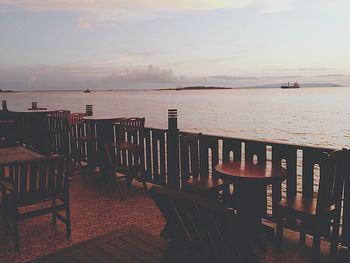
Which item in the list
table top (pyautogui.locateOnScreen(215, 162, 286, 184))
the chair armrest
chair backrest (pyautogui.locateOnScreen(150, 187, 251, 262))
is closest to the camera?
chair backrest (pyautogui.locateOnScreen(150, 187, 251, 262))

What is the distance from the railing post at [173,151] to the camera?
5.29 meters

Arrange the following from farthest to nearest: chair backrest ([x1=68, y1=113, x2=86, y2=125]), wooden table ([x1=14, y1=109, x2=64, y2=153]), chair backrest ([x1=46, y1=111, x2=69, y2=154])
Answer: wooden table ([x1=14, y1=109, x2=64, y2=153]) < chair backrest ([x1=46, y1=111, x2=69, y2=154]) < chair backrest ([x1=68, y1=113, x2=86, y2=125])

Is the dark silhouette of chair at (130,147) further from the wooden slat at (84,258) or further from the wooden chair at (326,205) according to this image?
the wooden slat at (84,258)

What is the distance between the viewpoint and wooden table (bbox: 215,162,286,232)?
3414 mm

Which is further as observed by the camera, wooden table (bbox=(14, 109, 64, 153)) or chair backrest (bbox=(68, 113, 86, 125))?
wooden table (bbox=(14, 109, 64, 153))

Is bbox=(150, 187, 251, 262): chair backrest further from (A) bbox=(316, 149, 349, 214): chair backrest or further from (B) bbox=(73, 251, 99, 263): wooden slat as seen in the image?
(A) bbox=(316, 149, 349, 214): chair backrest

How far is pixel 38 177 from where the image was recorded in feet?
11.7

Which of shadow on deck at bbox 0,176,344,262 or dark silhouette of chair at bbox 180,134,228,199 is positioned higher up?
dark silhouette of chair at bbox 180,134,228,199

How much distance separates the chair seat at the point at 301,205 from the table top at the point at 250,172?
0.87 feet

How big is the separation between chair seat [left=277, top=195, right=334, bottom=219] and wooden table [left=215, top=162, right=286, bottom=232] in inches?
9.7

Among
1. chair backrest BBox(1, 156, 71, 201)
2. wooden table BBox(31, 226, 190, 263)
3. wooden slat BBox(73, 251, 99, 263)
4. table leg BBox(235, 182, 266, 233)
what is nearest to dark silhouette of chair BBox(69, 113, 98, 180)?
chair backrest BBox(1, 156, 71, 201)

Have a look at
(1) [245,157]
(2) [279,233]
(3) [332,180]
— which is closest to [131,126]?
(1) [245,157]

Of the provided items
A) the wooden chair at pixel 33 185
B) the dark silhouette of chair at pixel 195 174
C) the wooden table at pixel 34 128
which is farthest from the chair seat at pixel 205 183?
the wooden table at pixel 34 128

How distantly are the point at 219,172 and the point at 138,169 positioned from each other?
9.17ft
